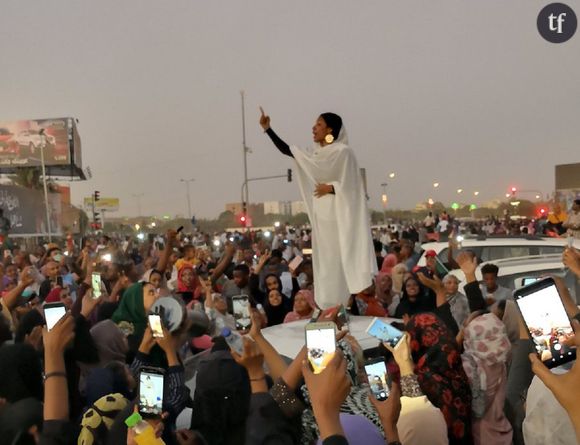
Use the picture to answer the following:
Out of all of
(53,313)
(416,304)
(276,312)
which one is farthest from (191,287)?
(53,313)

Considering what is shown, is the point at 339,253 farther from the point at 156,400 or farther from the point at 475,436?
the point at 156,400

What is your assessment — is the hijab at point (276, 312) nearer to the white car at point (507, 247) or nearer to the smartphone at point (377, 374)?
the white car at point (507, 247)

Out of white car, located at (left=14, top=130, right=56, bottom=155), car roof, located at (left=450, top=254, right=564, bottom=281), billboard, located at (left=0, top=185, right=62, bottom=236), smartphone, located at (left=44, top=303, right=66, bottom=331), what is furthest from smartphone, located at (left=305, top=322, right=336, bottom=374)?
white car, located at (left=14, top=130, right=56, bottom=155)

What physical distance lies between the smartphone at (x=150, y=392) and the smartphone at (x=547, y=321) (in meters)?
1.79

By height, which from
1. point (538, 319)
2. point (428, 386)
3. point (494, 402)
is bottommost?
point (494, 402)

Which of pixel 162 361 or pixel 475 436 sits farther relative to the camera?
pixel 475 436

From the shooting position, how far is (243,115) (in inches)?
1757

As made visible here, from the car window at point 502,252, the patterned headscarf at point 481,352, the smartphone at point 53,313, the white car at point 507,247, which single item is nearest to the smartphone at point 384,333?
the patterned headscarf at point 481,352

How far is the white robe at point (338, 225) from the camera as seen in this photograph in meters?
4.70

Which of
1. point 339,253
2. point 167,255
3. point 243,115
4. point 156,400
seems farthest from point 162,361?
point 243,115

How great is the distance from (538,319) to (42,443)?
2.44m

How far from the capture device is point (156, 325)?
3.28m

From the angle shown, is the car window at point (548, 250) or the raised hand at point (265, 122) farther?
the car window at point (548, 250)

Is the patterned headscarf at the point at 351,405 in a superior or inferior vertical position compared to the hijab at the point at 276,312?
superior
